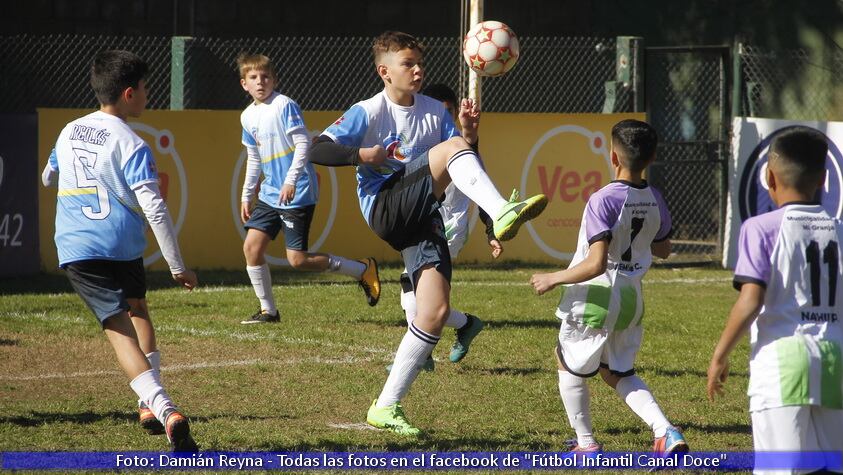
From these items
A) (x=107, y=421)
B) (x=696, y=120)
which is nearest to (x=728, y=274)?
(x=696, y=120)

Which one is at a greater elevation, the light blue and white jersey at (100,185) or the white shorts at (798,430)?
the light blue and white jersey at (100,185)

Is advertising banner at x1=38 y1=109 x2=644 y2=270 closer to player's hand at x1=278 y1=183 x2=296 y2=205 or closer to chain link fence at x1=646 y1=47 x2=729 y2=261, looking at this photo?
chain link fence at x1=646 y1=47 x2=729 y2=261

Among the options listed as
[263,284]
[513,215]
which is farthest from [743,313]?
[263,284]

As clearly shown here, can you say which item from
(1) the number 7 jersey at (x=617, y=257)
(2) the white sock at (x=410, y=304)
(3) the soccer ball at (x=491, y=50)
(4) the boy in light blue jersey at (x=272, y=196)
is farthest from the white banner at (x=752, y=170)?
(1) the number 7 jersey at (x=617, y=257)

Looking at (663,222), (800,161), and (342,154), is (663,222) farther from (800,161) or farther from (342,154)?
(342,154)

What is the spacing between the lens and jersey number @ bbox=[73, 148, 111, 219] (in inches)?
220

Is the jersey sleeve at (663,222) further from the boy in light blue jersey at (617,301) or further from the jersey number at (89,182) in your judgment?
the jersey number at (89,182)

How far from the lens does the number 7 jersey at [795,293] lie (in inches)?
170

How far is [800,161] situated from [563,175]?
9910 mm

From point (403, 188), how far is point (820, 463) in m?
2.72

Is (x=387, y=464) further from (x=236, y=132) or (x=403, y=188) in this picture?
(x=236, y=132)

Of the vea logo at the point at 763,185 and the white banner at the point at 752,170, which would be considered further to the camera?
the white banner at the point at 752,170

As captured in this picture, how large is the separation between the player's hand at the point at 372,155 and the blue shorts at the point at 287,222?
3749mm

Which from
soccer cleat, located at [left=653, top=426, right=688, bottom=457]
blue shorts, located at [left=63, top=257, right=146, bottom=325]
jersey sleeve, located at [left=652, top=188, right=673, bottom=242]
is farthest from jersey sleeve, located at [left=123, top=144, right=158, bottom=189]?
soccer cleat, located at [left=653, top=426, right=688, bottom=457]
